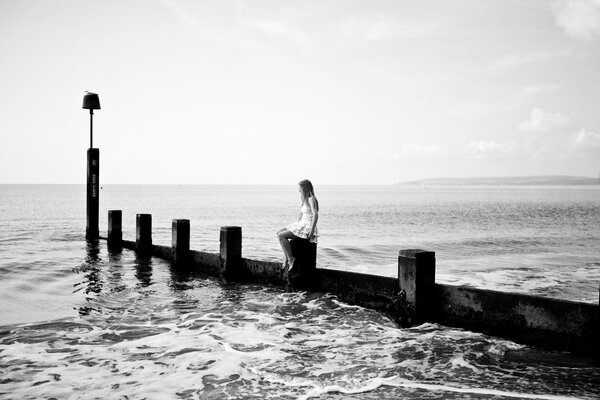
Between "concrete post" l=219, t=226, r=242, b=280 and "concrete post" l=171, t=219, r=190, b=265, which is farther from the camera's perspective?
"concrete post" l=171, t=219, r=190, b=265

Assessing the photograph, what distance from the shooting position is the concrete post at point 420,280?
22.7 feet

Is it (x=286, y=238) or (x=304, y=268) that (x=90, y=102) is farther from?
(x=304, y=268)

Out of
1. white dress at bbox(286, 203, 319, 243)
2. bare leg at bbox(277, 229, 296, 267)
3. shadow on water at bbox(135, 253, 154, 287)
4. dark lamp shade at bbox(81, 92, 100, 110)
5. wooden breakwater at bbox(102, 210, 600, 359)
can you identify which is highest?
dark lamp shade at bbox(81, 92, 100, 110)

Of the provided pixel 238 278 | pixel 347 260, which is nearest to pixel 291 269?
pixel 238 278

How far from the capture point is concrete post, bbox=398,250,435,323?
691 centimetres

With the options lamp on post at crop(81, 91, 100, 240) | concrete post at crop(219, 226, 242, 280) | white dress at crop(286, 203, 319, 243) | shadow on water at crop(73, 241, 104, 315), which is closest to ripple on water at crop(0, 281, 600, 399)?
white dress at crop(286, 203, 319, 243)

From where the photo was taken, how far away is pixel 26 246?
19.8 meters

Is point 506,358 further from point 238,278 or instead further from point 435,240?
point 435,240

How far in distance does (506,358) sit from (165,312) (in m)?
5.39

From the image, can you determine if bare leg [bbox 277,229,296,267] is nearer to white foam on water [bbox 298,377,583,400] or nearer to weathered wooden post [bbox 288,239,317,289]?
weathered wooden post [bbox 288,239,317,289]

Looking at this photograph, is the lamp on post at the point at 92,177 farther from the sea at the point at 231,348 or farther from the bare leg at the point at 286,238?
the bare leg at the point at 286,238

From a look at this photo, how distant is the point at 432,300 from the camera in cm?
701

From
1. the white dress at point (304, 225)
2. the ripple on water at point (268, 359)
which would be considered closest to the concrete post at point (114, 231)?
the ripple on water at point (268, 359)

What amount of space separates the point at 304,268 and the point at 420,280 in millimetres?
2432
